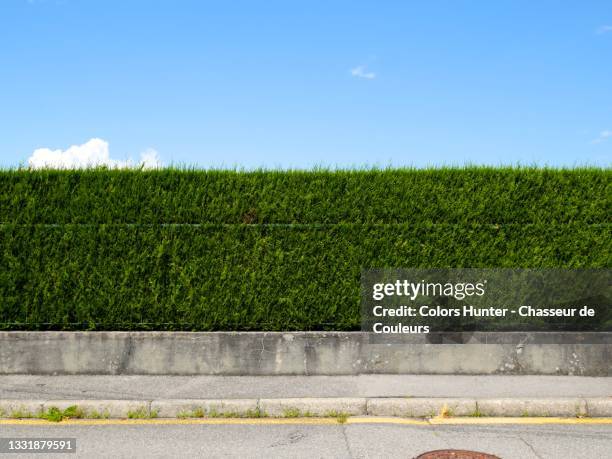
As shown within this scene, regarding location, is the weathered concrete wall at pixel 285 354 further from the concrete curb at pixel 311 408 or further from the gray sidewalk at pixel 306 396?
the concrete curb at pixel 311 408

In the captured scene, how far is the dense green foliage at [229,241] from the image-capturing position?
875 cm

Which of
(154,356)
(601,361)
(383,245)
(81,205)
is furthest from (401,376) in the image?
(81,205)

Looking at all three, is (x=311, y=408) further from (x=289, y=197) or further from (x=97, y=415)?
(x=289, y=197)

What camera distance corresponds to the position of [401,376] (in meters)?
8.08

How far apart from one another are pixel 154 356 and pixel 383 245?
349 centimetres

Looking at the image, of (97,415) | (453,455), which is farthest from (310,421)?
(97,415)

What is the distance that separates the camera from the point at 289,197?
884cm

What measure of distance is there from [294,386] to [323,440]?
1724mm

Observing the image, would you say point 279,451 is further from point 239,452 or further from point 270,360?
point 270,360

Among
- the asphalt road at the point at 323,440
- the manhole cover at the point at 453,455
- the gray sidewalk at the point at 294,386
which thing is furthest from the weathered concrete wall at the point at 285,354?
the manhole cover at the point at 453,455

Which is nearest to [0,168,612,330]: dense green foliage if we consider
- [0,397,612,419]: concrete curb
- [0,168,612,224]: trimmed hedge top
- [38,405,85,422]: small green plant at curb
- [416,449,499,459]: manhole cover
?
[0,168,612,224]: trimmed hedge top

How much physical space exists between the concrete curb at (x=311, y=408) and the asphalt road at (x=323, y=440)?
0.32m

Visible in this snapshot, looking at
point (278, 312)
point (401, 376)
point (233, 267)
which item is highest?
Result: point (233, 267)

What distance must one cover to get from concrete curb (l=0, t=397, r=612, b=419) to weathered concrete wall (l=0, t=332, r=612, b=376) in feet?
5.03
